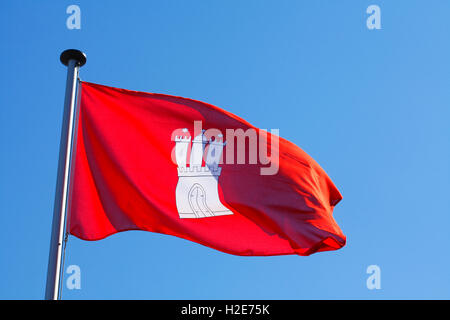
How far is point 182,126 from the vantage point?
12508 millimetres

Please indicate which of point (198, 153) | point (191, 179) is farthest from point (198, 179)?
point (198, 153)

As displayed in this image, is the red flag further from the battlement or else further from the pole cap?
the pole cap

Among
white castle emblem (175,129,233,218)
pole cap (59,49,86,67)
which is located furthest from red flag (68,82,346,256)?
pole cap (59,49,86,67)

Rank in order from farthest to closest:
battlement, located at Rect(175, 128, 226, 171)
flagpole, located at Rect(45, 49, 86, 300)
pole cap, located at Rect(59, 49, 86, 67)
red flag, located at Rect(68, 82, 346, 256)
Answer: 1. battlement, located at Rect(175, 128, 226, 171)
2. red flag, located at Rect(68, 82, 346, 256)
3. pole cap, located at Rect(59, 49, 86, 67)
4. flagpole, located at Rect(45, 49, 86, 300)

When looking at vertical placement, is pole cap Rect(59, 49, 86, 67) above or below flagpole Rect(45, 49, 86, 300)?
above

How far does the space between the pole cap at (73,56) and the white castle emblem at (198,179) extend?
2129 mm

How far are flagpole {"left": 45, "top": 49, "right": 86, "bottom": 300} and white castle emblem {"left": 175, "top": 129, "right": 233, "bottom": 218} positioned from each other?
2.14 m

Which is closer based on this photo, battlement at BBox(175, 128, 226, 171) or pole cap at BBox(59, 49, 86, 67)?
pole cap at BBox(59, 49, 86, 67)

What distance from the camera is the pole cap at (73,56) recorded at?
11.2 metres

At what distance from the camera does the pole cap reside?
11.2 m

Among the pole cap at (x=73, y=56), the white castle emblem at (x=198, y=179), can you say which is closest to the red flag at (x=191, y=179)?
the white castle emblem at (x=198, y=179)

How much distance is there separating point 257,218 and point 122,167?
239cm

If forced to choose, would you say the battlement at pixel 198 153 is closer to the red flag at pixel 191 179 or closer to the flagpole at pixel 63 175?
the red flag at pixel 191 179
